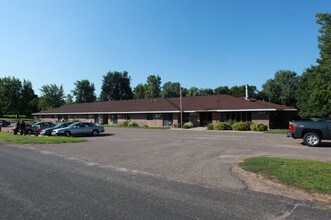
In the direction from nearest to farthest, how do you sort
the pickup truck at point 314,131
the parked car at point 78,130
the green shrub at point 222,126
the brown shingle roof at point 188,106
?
the pickup truck at point 314,131 → the parked car at point 78,130 → the green shrub at point 222,126 → the brown shingle roof at point 188,106

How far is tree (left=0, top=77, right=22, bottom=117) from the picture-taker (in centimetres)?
9469

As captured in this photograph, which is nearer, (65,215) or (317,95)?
(65,215)

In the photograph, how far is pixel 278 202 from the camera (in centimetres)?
636

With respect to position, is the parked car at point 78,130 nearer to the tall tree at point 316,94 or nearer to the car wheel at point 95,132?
the car wheel at point 95,132

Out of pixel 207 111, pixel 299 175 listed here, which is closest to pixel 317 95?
pixel 207 111

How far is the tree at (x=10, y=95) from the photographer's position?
94688mm

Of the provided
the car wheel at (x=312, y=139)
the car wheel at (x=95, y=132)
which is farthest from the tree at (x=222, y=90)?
the car wheel at (x=312, y=139)

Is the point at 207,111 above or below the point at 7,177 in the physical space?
above

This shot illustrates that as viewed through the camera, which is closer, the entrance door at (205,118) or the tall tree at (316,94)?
the entrance door at (205,118)

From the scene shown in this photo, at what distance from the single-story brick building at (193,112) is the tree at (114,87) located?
55.2 m

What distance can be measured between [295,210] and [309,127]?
522 inches

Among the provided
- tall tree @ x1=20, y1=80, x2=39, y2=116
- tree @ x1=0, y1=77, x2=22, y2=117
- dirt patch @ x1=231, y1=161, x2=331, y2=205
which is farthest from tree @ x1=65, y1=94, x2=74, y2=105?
dirt patch @ x1=231, y1=161, x2=331, y2=205

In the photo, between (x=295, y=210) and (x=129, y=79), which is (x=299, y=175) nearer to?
(x=295, y=210)

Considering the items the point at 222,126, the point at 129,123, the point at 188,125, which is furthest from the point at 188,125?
the point at 129,123
